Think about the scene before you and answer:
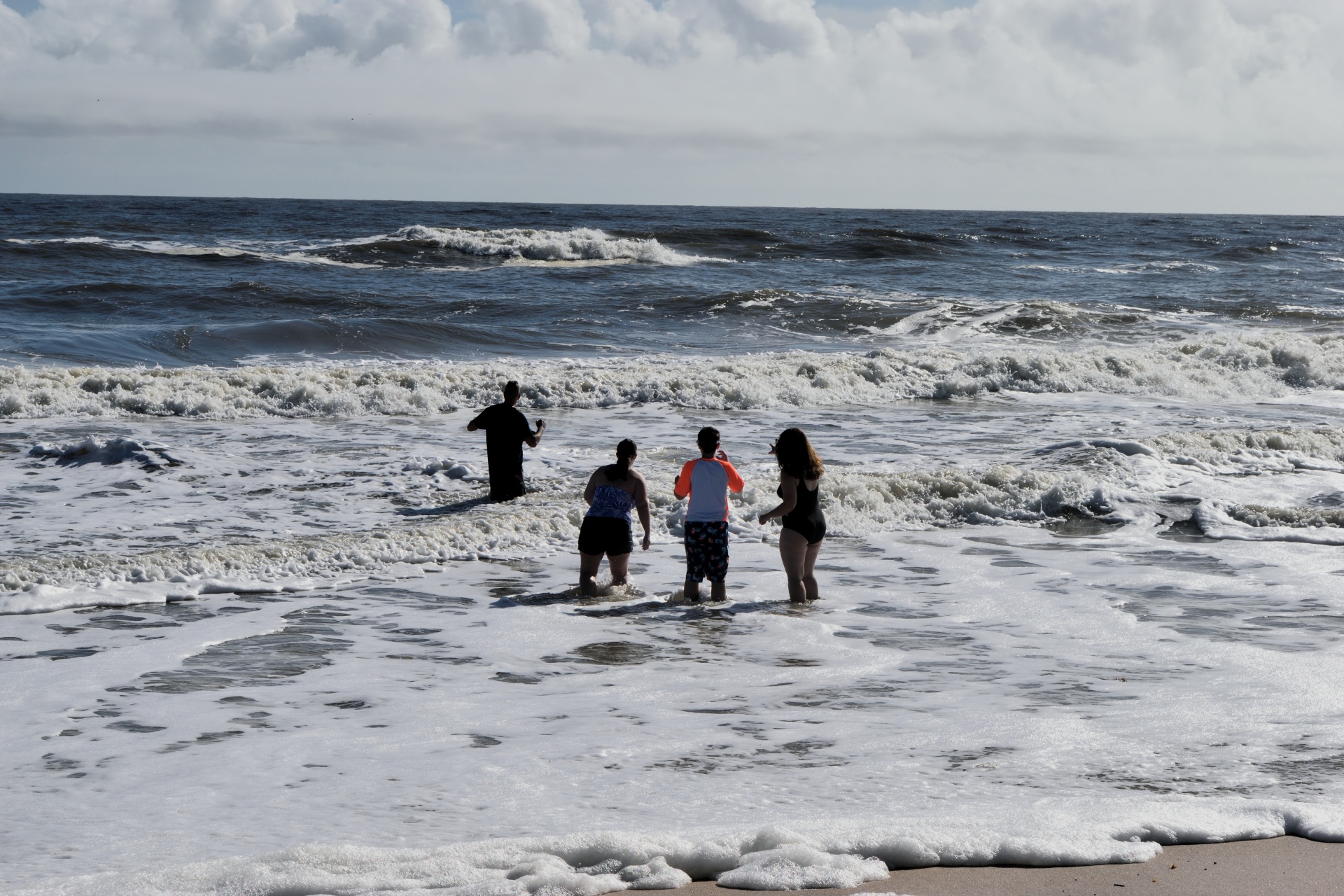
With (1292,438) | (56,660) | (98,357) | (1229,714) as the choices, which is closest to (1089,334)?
(1292,438)

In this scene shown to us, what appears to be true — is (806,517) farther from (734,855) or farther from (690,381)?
(690,381)

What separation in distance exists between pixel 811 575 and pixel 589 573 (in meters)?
1.61

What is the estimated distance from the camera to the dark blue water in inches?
926

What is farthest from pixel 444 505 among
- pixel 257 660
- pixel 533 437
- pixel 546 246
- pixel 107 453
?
pixel 546 246

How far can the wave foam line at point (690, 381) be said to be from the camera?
616 inches

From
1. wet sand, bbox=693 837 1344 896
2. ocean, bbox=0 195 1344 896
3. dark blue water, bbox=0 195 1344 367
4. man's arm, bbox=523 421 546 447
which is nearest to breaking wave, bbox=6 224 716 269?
dark blue water, bbox=0 195 1344 367

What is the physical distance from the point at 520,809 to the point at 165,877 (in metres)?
1.32

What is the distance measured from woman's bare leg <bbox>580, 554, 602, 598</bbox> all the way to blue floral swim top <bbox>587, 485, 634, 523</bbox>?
0.31m

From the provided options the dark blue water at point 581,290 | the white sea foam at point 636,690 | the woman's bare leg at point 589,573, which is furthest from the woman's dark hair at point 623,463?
the dark blue water at point 581,290

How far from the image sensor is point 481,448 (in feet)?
44.8

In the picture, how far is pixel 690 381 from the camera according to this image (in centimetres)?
1806

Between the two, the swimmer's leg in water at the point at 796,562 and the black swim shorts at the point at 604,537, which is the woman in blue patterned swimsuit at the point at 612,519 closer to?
the black swim shorts at the point at 604,537

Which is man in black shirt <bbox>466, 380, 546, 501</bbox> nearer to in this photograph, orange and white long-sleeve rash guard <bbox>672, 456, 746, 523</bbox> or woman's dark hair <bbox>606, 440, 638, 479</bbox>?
woman's dark hair <bbox>606, 440, 638, 479</bbox>

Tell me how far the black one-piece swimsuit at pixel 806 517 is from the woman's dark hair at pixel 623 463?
1.12 meters
